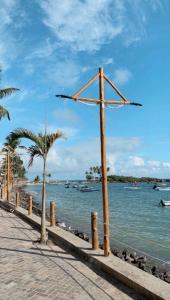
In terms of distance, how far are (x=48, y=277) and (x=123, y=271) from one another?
1585mm

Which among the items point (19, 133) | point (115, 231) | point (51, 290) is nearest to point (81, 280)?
point (51, 290)

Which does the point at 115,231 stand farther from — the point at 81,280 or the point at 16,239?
the point at 81,280

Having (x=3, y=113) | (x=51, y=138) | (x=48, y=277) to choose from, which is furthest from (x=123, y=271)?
(x=3, y=113)

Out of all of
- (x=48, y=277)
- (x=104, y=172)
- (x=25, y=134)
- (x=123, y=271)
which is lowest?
(x=48, y=277)

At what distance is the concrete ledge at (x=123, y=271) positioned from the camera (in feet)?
20.7

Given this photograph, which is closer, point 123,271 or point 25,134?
point 123,271

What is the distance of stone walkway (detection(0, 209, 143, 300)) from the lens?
6.46 meters

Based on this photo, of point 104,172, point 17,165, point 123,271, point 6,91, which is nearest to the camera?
point 123,271

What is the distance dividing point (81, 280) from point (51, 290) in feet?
2.99

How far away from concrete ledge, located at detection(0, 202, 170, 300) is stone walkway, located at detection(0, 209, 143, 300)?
180 millimetres

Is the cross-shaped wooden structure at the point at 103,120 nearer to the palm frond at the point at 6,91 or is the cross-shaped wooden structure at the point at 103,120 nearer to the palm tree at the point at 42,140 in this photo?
the palm tree at the point at 42,140

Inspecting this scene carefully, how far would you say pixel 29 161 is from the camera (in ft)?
38.8

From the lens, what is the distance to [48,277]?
24.4ft

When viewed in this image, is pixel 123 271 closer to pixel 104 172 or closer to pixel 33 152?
pixel 104 172
